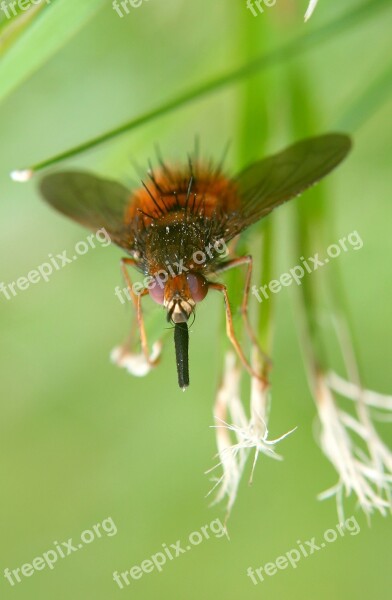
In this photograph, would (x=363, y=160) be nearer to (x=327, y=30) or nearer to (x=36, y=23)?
(x=327, y=30)

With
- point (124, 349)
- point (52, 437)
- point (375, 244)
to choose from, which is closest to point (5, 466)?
point (52, 437)

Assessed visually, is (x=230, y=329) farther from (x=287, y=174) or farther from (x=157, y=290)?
(x=287, y=174)

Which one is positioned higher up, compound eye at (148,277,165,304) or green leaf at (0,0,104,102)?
green leaf at (0,0,104,102)

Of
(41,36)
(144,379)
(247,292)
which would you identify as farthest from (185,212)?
(144,379)

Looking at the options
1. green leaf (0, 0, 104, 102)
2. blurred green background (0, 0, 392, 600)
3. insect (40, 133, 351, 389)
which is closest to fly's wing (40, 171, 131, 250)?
insect (40, 133, 351, 389)

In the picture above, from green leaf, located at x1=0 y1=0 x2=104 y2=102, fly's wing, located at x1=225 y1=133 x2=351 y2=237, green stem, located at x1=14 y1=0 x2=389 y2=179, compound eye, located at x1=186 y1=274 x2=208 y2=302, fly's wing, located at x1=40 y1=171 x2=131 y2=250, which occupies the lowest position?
compound eye, located at x1=186 y1=274 x2=208 y2=302

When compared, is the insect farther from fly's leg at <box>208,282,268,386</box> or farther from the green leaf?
the green leaf

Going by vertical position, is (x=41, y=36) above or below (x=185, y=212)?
above
